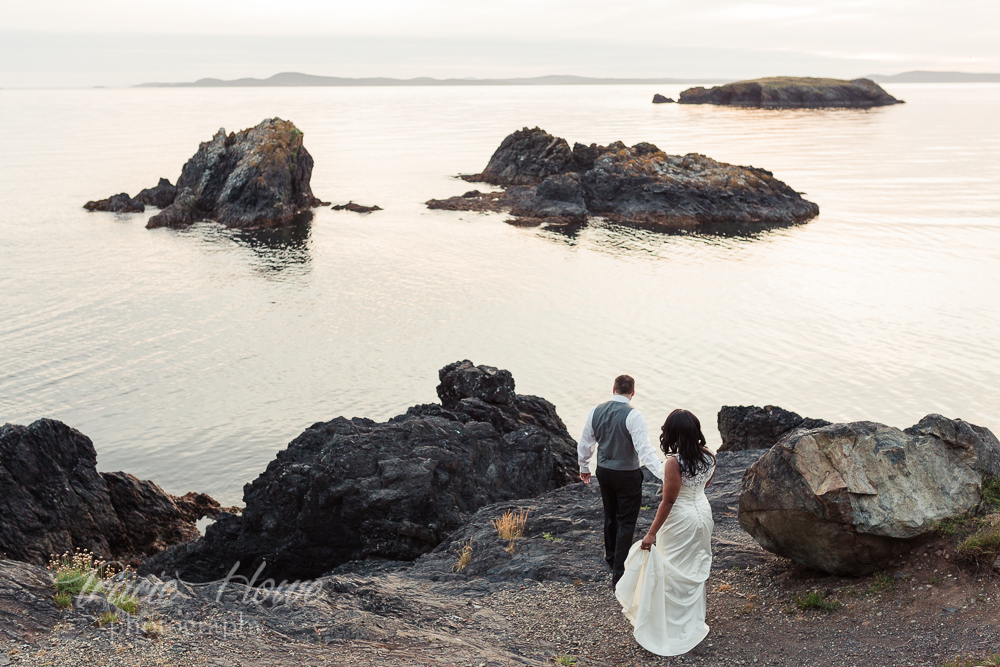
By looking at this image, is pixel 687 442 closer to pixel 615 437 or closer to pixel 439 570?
pixel 615 437

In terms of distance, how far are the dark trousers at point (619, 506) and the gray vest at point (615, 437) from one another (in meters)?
0.12

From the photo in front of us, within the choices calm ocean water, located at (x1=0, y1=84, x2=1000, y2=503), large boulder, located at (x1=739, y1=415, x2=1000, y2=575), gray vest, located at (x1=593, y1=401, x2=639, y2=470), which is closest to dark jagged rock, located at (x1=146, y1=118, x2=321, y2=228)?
calm ocean water, located at (x1=0, y1=84, x2=1000, y2=503)

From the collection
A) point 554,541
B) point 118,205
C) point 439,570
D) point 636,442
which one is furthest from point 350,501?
point 118,205

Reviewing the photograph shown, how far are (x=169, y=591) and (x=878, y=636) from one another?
8826mm

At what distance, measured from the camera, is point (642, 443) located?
10.0 meters

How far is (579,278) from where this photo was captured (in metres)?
47.9

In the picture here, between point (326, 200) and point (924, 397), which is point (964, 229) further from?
point (326, 200)

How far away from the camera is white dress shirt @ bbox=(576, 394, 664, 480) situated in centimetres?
977

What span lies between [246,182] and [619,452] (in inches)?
2364

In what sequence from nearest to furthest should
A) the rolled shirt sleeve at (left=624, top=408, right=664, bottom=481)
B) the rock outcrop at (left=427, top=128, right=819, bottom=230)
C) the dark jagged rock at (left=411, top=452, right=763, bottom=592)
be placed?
the rolled shirt sleeve at (left=624, top=408, right=664, bottom=481), the dark jagged rock at (left=411, top=452, right=763, bottom=592), the rock outcrop at (left=427, top=128, right=819, bottom=230)

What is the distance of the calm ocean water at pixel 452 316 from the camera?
28578 millimetres

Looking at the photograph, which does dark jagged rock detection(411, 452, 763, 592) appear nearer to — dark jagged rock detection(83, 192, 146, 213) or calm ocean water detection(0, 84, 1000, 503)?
calm ocean water detection(0, 84, 1000, 503)

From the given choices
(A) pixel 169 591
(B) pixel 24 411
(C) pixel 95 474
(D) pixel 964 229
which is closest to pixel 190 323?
(B) pixel 24 411

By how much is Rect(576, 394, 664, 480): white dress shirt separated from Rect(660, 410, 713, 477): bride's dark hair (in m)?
0.30
